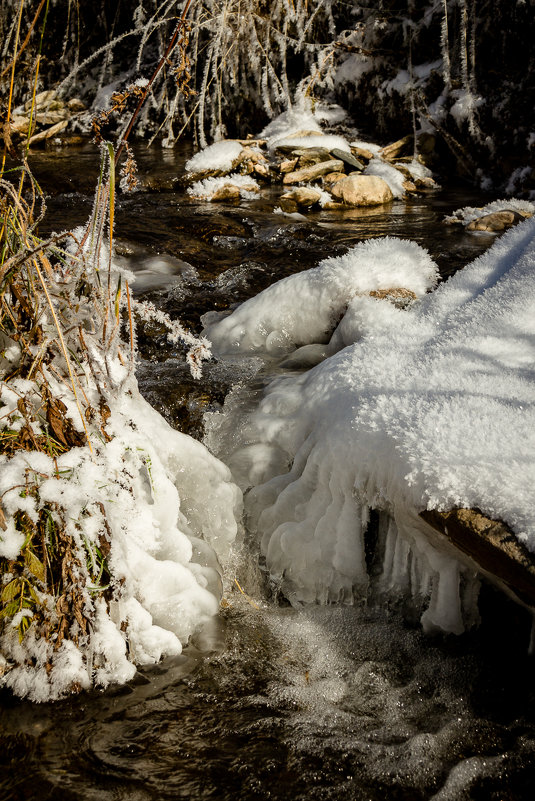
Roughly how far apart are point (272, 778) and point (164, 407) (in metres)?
1.87

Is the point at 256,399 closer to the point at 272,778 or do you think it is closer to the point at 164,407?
the point at 164,407

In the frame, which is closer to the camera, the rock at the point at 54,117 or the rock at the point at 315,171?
the rock at the point at 315,171

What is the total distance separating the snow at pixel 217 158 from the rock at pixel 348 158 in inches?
50.1

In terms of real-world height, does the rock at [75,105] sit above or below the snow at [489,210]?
above

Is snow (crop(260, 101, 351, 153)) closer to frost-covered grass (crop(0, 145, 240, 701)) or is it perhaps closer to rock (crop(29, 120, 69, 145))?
rock (crop(29, 120, 69, 145))

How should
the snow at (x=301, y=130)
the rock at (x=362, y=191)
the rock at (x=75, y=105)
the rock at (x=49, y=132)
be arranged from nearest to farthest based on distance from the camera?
the rock at (x=362, y=191) → the snow at (x=301, y=130) → the rock at (x=49, y=132) → the rock at (x=75, y=105)

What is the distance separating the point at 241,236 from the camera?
5773mm

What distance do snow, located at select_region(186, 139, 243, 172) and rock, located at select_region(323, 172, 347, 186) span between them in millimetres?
1247

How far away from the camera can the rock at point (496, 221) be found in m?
5.57

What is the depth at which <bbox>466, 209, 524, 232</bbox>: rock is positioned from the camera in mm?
5574

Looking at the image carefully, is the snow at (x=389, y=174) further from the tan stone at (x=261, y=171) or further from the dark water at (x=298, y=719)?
the dark water at (x=298, y=719)

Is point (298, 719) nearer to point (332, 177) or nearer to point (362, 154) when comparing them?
point (332, 177)

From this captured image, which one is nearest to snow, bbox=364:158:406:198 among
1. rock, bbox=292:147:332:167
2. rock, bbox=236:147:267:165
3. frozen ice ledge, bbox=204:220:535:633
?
rock, bbox=292:147:332:167

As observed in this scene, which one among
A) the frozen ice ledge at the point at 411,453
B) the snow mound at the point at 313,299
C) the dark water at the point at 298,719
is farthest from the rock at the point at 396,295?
the dark water at the point at 298,719
